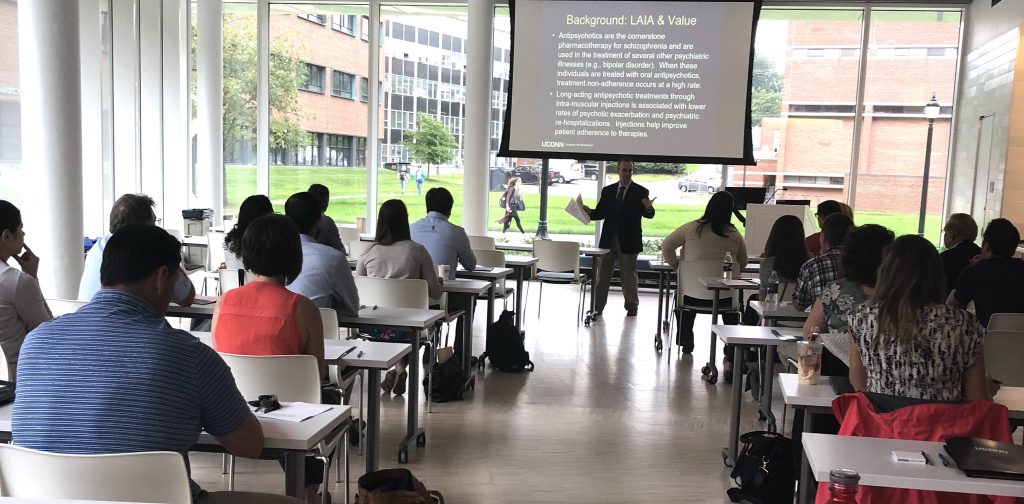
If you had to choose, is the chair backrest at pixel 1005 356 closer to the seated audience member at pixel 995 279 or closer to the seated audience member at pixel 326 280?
the seated audience member at pixel 995 279

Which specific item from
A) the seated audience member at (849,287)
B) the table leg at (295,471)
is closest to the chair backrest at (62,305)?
the table leg at (295,471)

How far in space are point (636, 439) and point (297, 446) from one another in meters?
2.91

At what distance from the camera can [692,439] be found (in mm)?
4887

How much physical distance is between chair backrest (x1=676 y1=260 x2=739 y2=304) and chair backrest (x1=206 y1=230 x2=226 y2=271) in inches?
174

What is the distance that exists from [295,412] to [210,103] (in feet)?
30.7

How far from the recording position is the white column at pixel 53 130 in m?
6.21

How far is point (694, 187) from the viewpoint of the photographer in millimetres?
11344

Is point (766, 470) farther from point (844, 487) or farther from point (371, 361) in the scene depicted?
point (844, 487)

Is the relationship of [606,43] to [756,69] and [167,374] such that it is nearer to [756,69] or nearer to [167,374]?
[756,69]

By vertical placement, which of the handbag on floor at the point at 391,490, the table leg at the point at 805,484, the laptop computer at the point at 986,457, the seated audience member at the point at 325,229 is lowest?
the handbag on floor at the point at 391,490

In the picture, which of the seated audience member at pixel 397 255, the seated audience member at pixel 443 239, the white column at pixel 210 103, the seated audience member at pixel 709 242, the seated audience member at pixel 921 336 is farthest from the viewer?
the white column at pixel 210 103

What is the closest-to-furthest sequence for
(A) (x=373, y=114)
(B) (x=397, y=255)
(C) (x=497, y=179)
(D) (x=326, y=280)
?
(D) (x=326, y=280) < (B) (x=397, y=255) < (C) (x=497, y=179) < (A) (x=373, y=114)

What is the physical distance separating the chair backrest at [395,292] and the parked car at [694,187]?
271 inches

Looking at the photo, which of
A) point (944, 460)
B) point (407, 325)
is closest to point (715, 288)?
point (407, 325)
